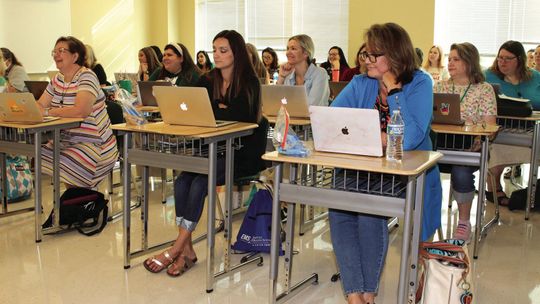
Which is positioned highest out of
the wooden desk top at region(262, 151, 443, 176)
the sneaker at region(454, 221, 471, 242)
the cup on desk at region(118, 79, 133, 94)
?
the cup on desk at region(118, 79, 133, 94)

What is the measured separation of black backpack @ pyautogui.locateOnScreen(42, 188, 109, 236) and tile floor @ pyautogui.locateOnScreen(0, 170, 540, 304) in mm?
78

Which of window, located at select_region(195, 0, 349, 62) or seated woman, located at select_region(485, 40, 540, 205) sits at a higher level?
window, located at select_region(195, 0, 349, 62)

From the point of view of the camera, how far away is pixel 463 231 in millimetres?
3410

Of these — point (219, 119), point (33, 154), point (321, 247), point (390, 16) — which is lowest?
point (321, 247)

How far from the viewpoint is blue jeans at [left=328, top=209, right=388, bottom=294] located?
2307 millimetres

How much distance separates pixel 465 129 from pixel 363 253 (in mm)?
1091

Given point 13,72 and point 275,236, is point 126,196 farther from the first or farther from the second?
point 13,72

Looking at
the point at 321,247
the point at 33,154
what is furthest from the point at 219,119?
the point at 33,154

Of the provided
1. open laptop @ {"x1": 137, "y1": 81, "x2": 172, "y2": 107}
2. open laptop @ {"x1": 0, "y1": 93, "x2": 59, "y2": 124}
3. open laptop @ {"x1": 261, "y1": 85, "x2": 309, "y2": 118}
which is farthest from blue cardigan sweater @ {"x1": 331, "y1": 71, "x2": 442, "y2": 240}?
open laptop @ {"x1": 137, "y1": 81, "x2": 172, "y2": 107}

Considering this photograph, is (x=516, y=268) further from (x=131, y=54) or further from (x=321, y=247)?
(x=131, y=54)

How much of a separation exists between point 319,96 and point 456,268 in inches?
82.0

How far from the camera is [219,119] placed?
120 inches

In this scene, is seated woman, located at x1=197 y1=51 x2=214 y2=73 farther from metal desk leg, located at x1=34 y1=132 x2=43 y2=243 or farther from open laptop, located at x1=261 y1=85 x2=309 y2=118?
metal desk leg, located at x1=34 y1=132 x2=43 y2=243

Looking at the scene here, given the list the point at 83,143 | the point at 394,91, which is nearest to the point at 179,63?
the point at 83,143
